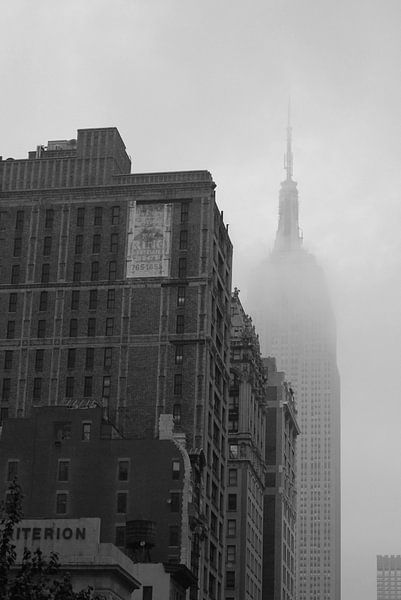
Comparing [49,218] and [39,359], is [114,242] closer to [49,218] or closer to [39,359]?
[49,218]

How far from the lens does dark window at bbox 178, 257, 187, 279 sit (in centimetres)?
17175

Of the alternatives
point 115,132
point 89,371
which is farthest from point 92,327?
point 115,132

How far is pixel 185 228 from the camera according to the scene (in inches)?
6860

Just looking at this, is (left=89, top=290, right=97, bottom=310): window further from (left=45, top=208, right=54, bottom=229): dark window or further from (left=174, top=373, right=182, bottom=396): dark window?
(left=174, top=373, right=182, bottom=396): dark window

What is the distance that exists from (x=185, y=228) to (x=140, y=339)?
1606 cm

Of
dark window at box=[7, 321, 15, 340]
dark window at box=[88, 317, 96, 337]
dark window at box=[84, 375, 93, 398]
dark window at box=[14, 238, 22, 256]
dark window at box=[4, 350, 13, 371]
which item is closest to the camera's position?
dark window at box=[84, 375, 93, 398]

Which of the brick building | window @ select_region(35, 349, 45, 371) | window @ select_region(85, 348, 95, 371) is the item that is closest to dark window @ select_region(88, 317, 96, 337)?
the brick building

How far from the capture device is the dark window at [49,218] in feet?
586

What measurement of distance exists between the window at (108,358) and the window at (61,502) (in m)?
23.1

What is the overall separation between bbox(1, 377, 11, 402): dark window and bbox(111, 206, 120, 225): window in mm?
24558

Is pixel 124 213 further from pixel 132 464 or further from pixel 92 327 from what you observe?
pixel 132 464

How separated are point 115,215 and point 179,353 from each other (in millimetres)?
21655

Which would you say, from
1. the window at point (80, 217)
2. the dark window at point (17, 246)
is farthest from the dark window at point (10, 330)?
the window at point (80, 217)

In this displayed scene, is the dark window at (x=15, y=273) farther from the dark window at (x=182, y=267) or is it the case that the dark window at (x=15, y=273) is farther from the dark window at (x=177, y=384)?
the dark window at (x=177, y=384)
